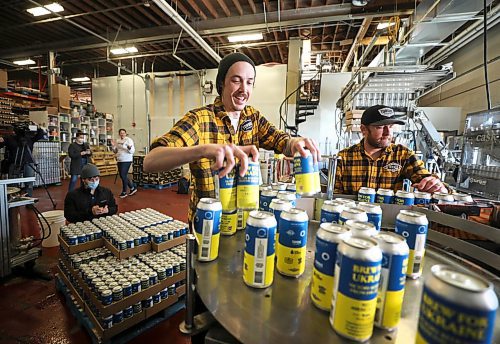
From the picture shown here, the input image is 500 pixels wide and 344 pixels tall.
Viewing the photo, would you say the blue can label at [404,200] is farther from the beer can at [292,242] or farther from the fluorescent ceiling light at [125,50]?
the fluorescent ceiling light at [125,50]

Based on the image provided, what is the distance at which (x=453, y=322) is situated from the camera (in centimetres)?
38

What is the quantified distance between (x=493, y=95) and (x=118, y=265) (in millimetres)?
7241

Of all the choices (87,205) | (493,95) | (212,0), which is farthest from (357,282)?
(493,95)

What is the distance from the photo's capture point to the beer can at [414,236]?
72 centimetres

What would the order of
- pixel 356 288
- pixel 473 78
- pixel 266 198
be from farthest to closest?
pixel 473 78 → pixel 266 198 → pixel 356 288

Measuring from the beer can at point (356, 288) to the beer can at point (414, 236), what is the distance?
291 mm

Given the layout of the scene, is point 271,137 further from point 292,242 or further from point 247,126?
point 292,242

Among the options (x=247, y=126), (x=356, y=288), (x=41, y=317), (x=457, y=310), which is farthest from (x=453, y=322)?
(x=41, y=317)

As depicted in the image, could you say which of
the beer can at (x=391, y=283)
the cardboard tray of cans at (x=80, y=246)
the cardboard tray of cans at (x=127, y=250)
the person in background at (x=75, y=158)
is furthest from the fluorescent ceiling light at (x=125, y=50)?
the beer can at (x=391, y=283)

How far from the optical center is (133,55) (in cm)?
728

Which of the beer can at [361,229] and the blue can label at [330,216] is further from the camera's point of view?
the blue can label at [330,216]

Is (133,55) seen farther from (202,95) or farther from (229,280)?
(229,280)

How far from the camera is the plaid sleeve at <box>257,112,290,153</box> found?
55.8 inches

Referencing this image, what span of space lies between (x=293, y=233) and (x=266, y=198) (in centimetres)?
37
